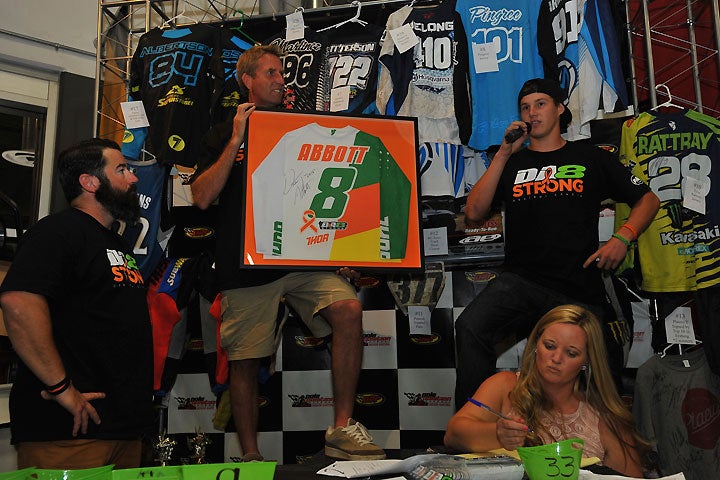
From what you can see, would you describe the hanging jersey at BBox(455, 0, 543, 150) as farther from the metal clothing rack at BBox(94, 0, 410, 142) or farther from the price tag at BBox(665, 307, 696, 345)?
the price tag at BBox(665, 307, 696, 345)

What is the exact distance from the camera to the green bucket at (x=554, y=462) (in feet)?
4.09

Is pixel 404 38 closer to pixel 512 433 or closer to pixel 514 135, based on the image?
pixel 514 135

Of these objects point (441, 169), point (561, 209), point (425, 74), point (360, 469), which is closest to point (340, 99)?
point (425, 74)

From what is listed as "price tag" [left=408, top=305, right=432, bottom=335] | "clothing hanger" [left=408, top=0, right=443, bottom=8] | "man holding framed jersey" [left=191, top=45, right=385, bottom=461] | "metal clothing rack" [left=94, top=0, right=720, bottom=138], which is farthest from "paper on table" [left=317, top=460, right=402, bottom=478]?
"clothing hanger" [left=408, top=0, right=443, bottom=8]

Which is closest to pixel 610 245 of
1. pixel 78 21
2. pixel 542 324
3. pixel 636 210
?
pixel 636 210

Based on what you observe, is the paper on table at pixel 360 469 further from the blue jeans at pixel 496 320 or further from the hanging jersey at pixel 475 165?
the hanging jersey at pixel 475 165

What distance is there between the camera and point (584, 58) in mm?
3473

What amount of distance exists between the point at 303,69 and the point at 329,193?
1026 mm

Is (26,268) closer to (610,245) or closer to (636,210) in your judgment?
(610,245)

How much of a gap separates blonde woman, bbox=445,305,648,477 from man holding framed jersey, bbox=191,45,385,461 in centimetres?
79

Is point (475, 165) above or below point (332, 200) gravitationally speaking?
above

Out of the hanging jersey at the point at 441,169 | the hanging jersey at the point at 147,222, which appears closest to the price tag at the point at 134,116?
the hanging jersey at the point at 147,222

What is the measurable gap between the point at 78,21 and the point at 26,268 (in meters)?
2.93

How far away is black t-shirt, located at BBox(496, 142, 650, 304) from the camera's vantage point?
Answer: 113 inches
